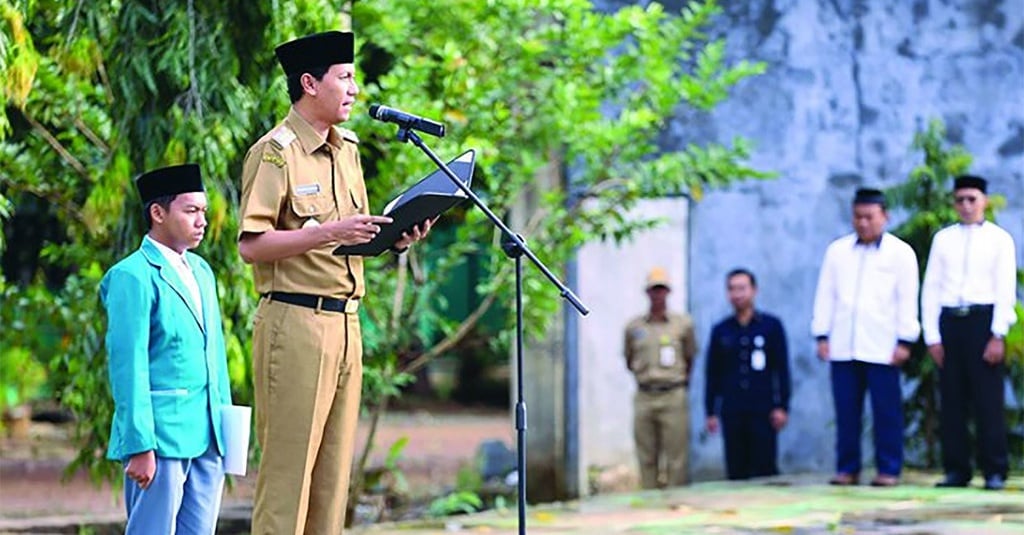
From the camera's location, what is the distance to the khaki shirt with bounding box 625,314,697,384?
551 inches

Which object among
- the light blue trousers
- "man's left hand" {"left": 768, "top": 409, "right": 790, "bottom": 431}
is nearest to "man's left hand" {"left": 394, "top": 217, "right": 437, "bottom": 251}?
the light blue trousers

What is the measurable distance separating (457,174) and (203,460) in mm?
1242

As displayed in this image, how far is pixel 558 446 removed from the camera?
14.4m

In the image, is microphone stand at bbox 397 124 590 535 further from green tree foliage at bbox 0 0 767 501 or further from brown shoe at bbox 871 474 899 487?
brown shoe at bbox 871 474 899 487

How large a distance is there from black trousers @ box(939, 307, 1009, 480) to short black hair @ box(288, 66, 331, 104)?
6.39 metres

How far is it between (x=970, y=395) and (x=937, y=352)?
44 cm

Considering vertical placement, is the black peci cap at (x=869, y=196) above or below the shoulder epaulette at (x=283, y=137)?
above

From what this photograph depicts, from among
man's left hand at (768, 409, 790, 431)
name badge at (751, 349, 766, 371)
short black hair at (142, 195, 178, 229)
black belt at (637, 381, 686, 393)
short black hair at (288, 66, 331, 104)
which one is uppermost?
short black hair at (288, 66, 331, 104)

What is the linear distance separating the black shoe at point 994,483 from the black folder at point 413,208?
6.55 m

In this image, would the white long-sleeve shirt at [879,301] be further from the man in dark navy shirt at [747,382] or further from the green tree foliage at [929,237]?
the man in dark navy shirt at [747,382]

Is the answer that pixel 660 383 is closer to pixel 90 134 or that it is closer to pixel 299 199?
pixel 90 134

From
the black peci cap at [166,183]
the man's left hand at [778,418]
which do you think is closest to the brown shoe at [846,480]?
the man's left hand at [778,418]

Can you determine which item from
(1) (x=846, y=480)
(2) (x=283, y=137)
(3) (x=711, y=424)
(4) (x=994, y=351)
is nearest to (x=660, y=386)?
(3) (x=711, y=424)

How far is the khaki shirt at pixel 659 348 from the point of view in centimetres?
1400
